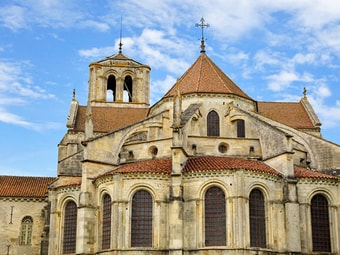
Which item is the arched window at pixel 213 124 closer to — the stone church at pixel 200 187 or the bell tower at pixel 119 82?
the stone church at pixel 200 187

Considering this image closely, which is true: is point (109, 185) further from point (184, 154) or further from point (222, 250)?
point (222, 250)

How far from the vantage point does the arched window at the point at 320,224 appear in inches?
1246

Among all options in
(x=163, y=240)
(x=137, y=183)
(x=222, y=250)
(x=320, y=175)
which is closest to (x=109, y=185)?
(x=137, y=183)

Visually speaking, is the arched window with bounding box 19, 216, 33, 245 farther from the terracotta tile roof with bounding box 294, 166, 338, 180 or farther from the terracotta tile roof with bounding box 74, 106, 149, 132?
the terracotta tile roof with bounding box 294, 166, 338, 180

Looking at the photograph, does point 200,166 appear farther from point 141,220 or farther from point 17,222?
point 17,222

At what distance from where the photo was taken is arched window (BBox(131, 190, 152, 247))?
98.7 feet

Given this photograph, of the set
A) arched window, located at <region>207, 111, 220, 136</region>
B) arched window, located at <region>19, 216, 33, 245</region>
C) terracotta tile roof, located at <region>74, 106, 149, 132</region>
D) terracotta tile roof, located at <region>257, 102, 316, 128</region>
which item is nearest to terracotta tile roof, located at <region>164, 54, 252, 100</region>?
arched window, located at <region>207, 111, 220, 136</region>

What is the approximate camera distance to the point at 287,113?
43.9m

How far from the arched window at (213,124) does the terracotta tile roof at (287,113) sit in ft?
22.8

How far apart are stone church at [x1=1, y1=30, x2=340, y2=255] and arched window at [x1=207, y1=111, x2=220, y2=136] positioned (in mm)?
65

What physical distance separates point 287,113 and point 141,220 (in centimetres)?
1827

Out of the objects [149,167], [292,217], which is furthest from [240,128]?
[149,167]

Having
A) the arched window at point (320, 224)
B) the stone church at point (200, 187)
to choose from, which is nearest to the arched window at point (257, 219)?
the stone church at point (200, 187)

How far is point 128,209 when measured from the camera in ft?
99.6
